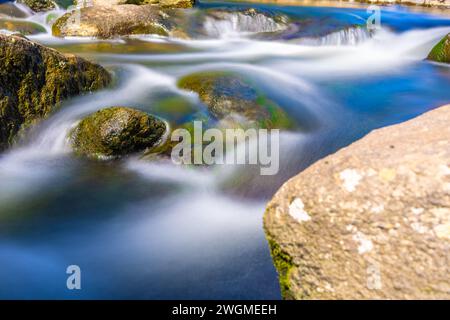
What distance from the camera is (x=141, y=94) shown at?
26.4 ft

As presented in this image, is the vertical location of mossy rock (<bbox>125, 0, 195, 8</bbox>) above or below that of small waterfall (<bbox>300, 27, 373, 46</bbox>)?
above

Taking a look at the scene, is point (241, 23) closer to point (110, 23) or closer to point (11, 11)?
point (110, 23)

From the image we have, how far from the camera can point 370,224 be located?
2822 millimetres

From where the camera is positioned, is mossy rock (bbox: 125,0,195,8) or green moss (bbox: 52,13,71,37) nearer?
green moss (bbox: 52,13,71,37)

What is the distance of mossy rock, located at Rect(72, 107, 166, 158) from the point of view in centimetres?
619

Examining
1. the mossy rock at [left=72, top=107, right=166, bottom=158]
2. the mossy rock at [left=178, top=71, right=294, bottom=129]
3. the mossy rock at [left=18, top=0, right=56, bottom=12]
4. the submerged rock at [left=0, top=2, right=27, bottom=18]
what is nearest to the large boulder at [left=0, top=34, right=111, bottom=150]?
the mossy rock at [left=72, top=107, right=166, bottom=158]

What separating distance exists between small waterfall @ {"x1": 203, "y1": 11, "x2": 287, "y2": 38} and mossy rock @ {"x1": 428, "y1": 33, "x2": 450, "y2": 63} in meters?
5.20

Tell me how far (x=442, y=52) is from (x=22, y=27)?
43.6 feet

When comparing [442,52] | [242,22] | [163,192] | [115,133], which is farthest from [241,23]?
[163,192]

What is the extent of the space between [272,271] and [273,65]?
7.95 m

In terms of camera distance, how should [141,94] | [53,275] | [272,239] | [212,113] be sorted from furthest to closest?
[141,94], [212,113], [53,275], [272,239]

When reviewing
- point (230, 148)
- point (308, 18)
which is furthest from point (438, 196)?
point (308, 18)

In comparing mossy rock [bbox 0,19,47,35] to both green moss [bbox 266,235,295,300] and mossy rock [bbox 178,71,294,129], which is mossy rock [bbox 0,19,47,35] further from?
green moss [bbox 266,235,295,300]

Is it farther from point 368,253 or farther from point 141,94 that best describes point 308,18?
point 368,253
